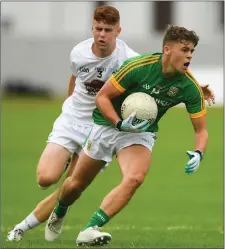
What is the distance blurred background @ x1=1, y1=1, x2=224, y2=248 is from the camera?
46.7ft

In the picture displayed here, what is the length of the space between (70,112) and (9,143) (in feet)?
63.8

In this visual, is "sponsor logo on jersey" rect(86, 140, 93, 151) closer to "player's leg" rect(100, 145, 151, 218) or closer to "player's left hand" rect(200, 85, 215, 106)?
"player's leg" rect(100, 145, 151, 218)

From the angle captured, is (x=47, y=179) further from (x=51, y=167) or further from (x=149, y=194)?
(x=149, y=194)

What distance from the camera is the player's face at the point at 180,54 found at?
10516 millimetres

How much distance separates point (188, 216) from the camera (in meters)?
17.0

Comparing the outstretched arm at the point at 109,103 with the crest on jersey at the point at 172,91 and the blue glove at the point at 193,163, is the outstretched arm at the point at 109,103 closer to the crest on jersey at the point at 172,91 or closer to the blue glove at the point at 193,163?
the crest on jersey at the point at 172,91

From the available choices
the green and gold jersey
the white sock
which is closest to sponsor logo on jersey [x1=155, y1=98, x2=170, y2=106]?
the green and gold jersey

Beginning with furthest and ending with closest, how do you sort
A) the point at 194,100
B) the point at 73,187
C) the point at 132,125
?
the point at 73,187 → the point at 194,100 → the point at 132,125

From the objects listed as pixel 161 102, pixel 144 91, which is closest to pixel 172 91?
pixel 161 102

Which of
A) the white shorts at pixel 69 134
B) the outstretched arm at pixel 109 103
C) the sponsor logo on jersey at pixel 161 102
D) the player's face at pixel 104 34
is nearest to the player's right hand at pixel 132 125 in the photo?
the outstretched arm at pixel 109 103

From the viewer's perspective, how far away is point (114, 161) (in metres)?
28.0

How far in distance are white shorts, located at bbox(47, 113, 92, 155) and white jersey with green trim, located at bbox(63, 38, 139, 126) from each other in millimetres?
70

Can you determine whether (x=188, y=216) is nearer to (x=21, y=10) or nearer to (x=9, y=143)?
(x=9, y=143)

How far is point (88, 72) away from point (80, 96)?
51cm
